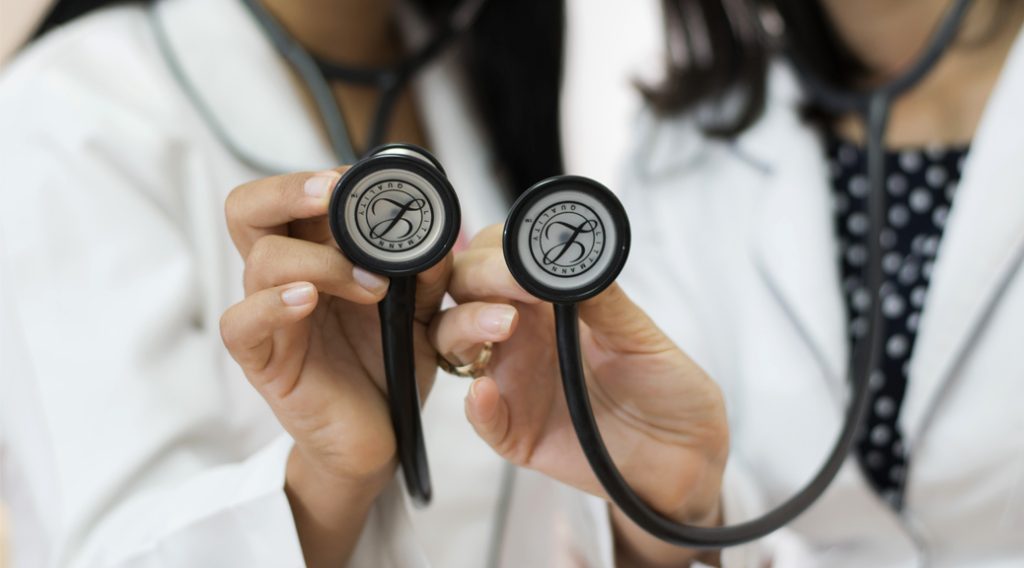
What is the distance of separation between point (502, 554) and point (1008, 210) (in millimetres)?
517

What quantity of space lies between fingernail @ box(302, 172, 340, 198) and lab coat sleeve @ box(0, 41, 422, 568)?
7.6 inches

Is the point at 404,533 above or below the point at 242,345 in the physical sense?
below

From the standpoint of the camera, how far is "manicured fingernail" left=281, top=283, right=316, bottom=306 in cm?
45

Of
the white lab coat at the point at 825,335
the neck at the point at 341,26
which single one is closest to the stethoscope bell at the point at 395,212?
the white lab coat at the point at 825,335

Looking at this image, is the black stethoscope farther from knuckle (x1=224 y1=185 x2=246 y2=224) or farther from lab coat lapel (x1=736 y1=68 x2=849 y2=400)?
lab coat lapel (x1=736 y1=68 x2=849 y2=400)

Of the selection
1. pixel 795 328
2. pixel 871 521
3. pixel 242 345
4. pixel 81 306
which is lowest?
pixel 871 521

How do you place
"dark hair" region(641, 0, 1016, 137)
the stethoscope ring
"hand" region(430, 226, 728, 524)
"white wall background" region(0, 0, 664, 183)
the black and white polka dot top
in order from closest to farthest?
the stethoscope ring
"hand" region(430, 226, 728, 524)
the black and white polka dot top
"dark hair" region(641, 0, 1016, 137)
"white wall background" region(0, 0, 664, 183)

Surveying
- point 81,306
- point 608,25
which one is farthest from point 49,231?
point 608,25

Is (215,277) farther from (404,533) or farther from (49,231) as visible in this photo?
(404,533)

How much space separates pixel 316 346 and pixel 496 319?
114mm

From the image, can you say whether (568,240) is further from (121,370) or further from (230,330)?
(121,370)

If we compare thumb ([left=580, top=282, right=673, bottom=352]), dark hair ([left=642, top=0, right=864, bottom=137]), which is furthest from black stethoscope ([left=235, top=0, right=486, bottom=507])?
dark hair ([left=642, top=0, right=864, bottom=137])

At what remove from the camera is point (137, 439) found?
63 centimetres

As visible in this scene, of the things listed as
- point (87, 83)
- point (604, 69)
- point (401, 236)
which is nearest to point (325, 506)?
point (401, 236)
